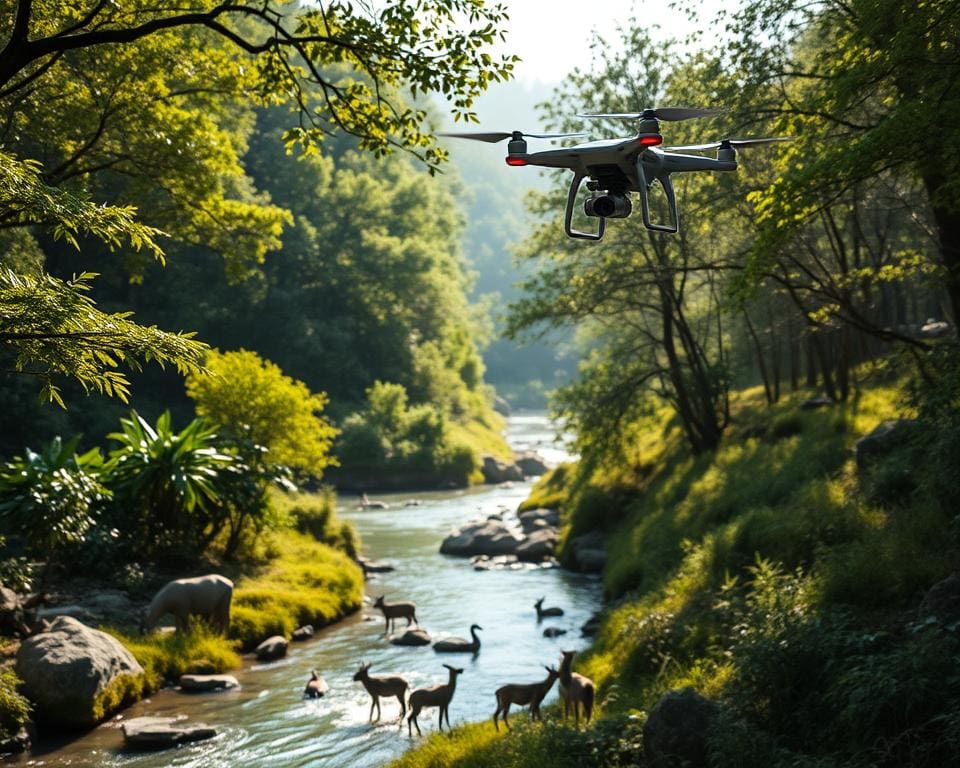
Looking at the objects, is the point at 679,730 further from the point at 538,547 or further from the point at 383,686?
the point at 538,547

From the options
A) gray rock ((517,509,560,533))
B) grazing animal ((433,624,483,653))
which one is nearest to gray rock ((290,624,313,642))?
grazing animal ((433,624,483,653))

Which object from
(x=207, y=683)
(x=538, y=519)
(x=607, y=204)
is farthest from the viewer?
(x=538, y=519)

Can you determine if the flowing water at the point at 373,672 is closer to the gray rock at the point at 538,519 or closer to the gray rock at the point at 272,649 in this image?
the gray rock at the point at 272,649

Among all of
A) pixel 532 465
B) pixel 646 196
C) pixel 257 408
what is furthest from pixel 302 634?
pixel 532 465

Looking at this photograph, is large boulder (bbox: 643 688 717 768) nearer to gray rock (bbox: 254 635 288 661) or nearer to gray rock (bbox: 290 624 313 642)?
gray rock (bbox: 254 635 288 661)

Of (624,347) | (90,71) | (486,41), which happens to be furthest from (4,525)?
(624,347)

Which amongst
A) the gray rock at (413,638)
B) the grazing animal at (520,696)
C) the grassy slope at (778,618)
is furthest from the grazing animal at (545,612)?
the grazing animal at (520,696)
